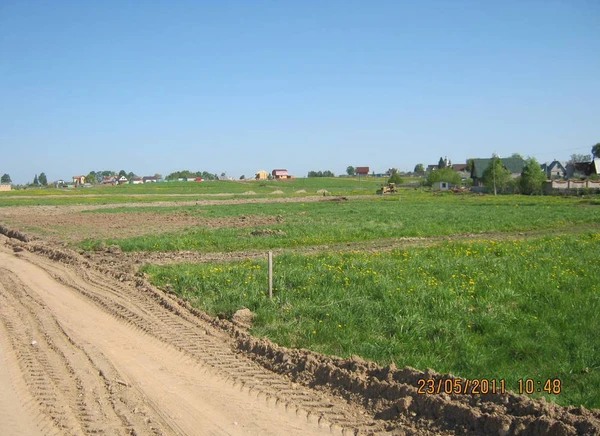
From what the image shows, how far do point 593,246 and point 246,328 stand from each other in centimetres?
1308

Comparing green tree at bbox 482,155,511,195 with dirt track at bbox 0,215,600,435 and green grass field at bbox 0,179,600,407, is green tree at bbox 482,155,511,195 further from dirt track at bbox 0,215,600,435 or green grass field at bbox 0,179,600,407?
dirt track at bbox 0,215,600,435

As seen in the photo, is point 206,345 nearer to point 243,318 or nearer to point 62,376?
point 243,318

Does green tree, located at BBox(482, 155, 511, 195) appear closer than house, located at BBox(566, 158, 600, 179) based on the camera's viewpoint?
Yes

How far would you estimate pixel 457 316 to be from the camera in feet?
30.7

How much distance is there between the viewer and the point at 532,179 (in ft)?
224

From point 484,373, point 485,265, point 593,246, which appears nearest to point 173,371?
point 484,373

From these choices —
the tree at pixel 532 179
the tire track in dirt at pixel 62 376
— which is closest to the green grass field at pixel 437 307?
the tire track in dirt at pixel 62 376

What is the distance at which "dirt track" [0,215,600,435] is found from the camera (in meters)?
5.93

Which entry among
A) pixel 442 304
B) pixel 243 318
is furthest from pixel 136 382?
pixel 442 304
